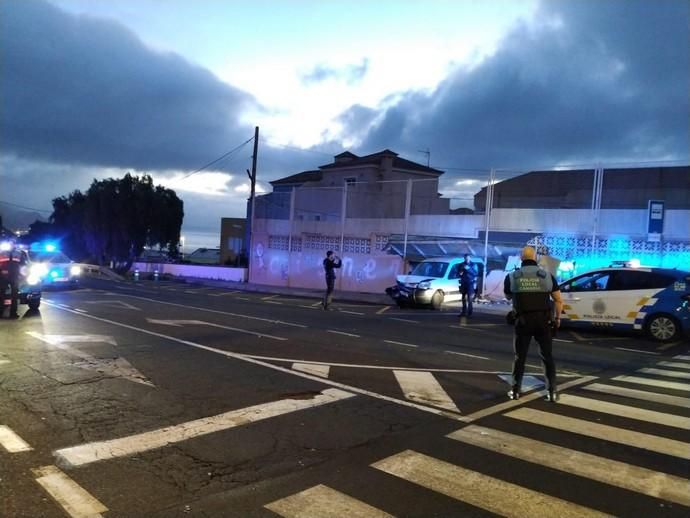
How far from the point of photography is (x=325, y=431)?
5430mm

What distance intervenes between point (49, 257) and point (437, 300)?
1492cm

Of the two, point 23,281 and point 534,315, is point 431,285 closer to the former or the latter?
point 23,281

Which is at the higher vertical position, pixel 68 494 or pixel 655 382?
pixel 655 382

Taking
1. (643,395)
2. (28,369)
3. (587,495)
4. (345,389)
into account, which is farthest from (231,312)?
(587,495)

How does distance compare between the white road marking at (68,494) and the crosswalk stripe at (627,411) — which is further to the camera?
the crosswalk stripe at (627,411)

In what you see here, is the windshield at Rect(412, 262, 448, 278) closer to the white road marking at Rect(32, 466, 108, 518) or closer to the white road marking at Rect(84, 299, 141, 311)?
the white road marking at Rect(84, 299, 141, 311)

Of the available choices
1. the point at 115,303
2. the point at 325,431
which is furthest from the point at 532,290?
the point at 115,303

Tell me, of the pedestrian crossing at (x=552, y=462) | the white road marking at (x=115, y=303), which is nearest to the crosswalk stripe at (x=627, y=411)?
the pedestrian crossing at (x=552, y=462)

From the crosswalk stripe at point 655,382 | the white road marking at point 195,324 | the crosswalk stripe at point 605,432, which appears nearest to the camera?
the crosswalk stripe at point 605,432

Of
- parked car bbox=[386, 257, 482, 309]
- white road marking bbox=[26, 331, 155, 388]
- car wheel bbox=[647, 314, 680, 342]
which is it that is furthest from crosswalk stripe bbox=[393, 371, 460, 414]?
parked car bbox=[386, 257, 482, 309]

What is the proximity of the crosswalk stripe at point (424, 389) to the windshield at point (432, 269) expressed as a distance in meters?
11.9

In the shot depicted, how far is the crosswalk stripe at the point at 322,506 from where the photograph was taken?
3.71 meters

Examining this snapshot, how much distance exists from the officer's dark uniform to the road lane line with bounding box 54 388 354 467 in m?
2.10

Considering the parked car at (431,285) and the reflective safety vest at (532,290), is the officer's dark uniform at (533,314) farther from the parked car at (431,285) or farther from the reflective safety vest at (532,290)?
the parked car at (431,285)
